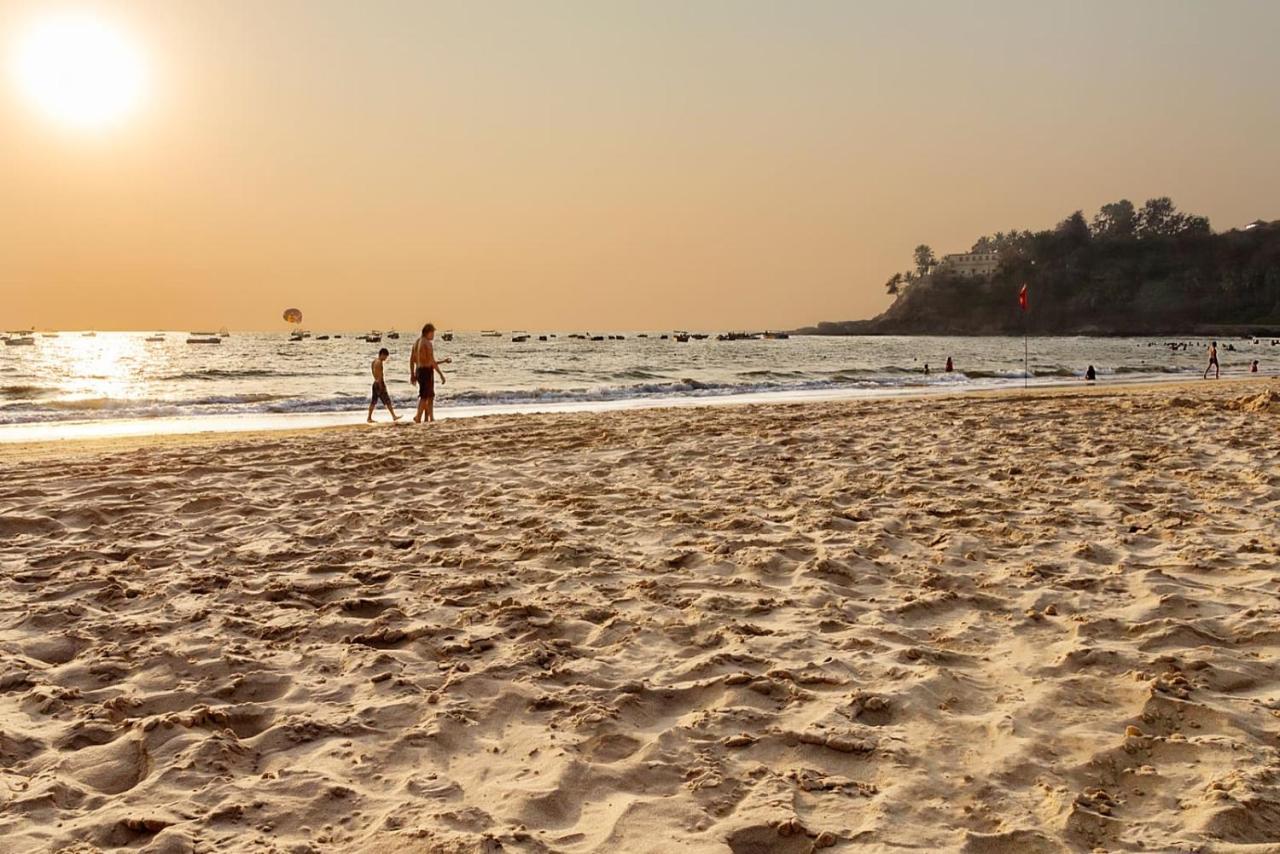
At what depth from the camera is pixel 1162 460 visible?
8.66 meters

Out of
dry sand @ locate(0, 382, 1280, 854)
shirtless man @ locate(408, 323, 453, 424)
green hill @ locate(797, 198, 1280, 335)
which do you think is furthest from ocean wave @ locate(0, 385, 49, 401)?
green hill @ locate(797, 198, 1280, 335)

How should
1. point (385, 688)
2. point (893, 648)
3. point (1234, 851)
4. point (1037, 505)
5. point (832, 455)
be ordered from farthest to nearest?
point (832, 455), point (1037, 505), point (893, 648), point (385, 688), point (1234, 851)

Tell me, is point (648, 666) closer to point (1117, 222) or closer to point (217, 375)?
point (217, 375)

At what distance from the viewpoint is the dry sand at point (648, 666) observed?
108 inches

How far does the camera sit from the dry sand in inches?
108

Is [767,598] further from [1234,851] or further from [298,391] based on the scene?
[298,391]

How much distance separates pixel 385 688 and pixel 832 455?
22.6ft

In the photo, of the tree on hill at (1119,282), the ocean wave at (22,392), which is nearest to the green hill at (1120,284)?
the tree on hill at (1119,282)

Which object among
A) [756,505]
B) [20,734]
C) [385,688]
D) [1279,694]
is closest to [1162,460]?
[756,505]

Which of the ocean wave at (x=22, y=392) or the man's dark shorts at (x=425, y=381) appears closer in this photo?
the man's dark shorts at (x=425, y=381)

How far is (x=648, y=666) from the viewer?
3936mm

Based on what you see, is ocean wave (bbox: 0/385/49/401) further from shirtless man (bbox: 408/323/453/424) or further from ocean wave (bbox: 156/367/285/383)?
shirtless man (bbox: 408/323/453/424)

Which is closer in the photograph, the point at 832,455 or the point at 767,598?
the point at 767,598

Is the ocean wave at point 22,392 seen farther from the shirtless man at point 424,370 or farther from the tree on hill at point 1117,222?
the tree on hill at point 1117,222
